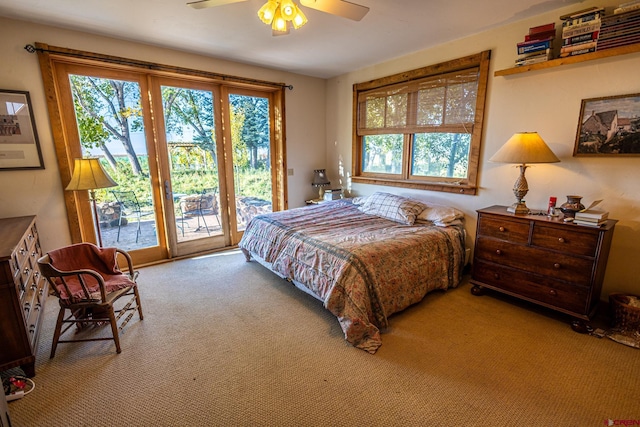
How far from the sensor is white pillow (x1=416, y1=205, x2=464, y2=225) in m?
3.12

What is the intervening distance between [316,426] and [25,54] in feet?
12.7

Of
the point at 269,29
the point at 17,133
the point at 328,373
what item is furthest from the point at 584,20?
the point at 17,133

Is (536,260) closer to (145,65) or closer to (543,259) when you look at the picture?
(543,259)

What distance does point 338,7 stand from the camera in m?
1.90

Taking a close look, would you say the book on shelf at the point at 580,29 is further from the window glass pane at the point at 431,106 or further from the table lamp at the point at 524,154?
the window glass pane at the point at 431,106

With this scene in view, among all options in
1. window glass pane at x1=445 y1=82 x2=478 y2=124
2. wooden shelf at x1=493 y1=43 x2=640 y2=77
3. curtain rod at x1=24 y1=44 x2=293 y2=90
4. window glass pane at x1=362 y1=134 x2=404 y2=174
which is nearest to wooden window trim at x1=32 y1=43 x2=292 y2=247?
curtain rod at x1=24 y1=44 x2=293 y2=90

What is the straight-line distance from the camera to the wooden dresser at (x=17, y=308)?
5.52 ft

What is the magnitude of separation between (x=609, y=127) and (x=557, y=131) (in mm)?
332

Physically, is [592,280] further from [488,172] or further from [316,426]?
[316,426]

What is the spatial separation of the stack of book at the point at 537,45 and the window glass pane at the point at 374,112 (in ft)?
5.63

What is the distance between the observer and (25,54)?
2662 mm

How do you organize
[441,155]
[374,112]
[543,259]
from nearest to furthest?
[543,259], [441,155], [374,112]

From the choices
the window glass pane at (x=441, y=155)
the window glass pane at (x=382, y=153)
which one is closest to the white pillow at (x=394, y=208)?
the window glass pane at (x=441, y=155)

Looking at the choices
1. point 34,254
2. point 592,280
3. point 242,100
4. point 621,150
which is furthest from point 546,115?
point 34,254
